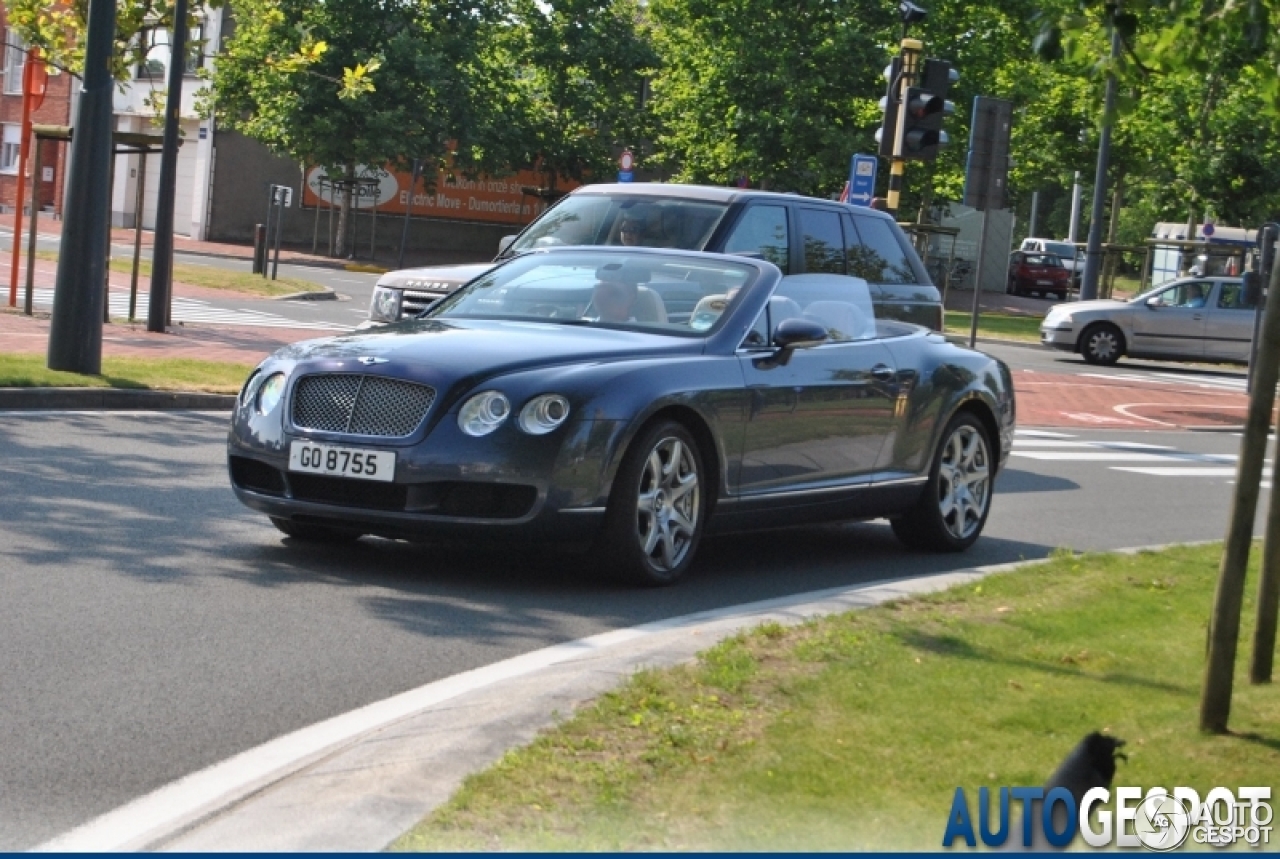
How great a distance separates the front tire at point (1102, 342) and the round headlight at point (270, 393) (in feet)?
88.1

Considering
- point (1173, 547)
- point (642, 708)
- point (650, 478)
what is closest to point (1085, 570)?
point (1173, 547)

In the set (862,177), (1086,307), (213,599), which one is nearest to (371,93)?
(1086,307)

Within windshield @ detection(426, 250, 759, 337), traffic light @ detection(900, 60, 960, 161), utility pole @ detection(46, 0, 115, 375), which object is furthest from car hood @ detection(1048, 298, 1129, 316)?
windshield @ detection(426, 250, 759, 337)

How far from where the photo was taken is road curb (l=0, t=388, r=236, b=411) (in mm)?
13547

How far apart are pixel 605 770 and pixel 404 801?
563mm

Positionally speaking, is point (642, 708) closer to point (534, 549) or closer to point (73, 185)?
point (534, 549)

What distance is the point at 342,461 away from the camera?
809cm

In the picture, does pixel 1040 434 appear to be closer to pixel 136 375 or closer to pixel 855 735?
pixel 136 375

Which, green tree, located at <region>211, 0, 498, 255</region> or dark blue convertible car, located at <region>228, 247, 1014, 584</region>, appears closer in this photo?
dark blue convertible car, located at <region>228, 247, 1014, 584</region>

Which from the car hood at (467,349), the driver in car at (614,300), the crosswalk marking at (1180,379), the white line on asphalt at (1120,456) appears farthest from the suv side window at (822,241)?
the crosswalk marking at (1180,379)

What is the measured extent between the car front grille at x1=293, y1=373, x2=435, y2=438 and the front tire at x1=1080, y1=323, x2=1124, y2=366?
88.5 ft

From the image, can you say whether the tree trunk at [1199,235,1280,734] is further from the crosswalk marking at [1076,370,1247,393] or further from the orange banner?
the orange banner

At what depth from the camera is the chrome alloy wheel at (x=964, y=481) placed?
10.4m

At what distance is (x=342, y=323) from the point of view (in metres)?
27.8
